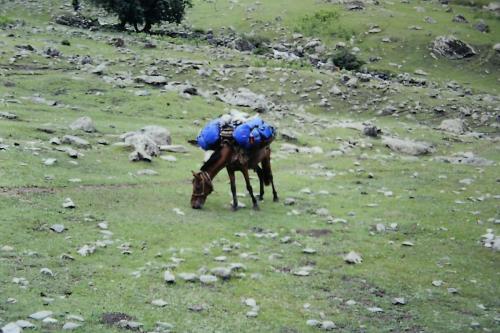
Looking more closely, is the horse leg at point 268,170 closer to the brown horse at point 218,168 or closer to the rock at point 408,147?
the brown horse at point 218,168

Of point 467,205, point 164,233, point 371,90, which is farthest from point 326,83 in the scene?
point 164,233

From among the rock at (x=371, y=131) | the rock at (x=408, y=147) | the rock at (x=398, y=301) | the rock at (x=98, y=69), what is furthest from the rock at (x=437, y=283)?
the rock at (x=98, y=69)

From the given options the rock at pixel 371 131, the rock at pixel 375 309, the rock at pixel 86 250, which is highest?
the rock at pixel 86 250

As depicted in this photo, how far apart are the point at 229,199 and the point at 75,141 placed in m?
6.18

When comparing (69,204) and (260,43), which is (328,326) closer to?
(69,204)

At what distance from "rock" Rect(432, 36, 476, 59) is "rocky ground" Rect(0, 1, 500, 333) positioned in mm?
4512

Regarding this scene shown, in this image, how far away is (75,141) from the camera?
2077 cm

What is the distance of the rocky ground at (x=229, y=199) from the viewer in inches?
406

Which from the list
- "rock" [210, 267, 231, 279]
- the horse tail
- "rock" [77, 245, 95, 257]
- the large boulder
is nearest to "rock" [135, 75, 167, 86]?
the large boulder

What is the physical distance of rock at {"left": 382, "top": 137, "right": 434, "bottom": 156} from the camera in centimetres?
2728

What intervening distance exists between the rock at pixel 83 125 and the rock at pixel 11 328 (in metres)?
14.9

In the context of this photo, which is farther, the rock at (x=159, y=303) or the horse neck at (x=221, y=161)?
the horse neck at (x=221, y=161)

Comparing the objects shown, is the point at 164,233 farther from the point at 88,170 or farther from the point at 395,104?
the point at 395,104

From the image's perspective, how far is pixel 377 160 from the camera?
990 inches
